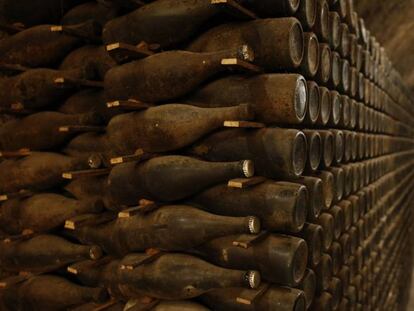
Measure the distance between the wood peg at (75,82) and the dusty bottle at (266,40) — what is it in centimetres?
61

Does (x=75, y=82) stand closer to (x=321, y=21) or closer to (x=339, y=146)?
(x=321, y=21)

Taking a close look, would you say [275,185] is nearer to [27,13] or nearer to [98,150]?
[98,150]

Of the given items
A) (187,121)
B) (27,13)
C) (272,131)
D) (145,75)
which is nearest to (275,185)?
(272,131)

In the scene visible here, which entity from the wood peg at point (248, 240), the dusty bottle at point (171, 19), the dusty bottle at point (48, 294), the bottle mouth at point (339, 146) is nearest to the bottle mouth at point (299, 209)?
the wood peg at point (248, 240)

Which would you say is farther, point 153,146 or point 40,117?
point 40,117

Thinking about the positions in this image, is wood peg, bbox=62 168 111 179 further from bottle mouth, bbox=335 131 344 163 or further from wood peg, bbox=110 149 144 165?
bottle mouth, bbox=335 131 344 163

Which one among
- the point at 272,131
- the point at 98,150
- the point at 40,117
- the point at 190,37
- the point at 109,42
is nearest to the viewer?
the point at 272,131

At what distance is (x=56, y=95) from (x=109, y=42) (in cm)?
48

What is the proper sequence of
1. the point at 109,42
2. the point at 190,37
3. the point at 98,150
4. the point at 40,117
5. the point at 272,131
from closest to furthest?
the point at 272,131 → the point at 190,37 → the point at 109,42 → the point at 98,150 → the point at 40,117

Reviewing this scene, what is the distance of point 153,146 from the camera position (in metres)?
1.63

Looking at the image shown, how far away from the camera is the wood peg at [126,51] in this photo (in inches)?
61.9

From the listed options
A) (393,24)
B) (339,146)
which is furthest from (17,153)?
(393,24)

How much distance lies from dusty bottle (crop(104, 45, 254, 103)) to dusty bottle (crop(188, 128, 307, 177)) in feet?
0.76

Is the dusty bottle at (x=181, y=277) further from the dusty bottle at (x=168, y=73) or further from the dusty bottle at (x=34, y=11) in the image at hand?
the dusty bottle at (x=34, y=11)
